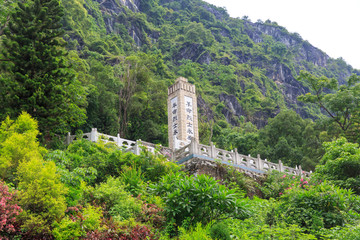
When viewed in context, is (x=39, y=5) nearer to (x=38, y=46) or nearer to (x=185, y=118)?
(x=38, y=46)

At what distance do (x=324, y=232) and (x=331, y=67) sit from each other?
278 ft

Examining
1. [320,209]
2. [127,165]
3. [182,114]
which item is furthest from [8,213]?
[182,114]

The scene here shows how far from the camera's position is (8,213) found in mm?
8219

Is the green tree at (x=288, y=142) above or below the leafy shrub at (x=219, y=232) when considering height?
above

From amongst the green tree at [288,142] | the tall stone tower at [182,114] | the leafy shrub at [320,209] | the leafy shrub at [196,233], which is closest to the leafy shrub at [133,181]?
the leafy shrub at [196,233]

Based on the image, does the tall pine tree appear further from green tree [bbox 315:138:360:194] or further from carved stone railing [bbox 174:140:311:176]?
green tree [bbox 315:138:360:194]

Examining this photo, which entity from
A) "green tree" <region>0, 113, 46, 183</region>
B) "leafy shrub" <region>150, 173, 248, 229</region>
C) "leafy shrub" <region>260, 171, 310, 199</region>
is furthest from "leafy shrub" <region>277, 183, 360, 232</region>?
"green tree" <region>0, 113, 46, 183</region>

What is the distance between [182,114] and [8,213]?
47.4 feet

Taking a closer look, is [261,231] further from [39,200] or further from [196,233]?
[39,200]

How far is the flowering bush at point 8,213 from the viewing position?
26.4ft

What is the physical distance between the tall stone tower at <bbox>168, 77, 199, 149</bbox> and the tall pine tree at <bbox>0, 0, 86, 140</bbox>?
6474 mm

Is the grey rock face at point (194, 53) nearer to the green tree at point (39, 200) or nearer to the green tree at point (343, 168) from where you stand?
the green tree at point (343, 168)

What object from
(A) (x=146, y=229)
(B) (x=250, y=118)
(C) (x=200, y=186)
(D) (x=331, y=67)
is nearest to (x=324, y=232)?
(C) (x=200, y=186)

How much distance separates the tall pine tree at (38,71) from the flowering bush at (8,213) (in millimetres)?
6488
